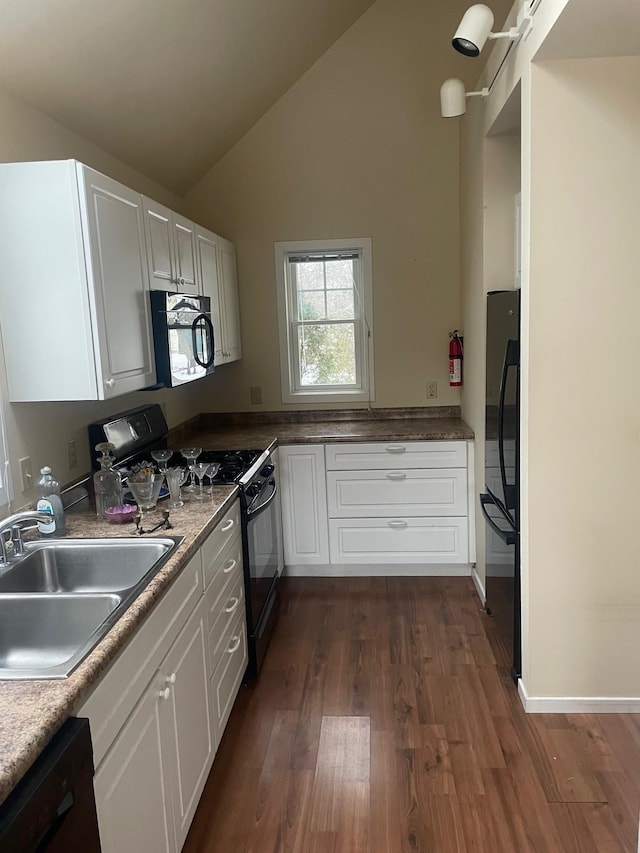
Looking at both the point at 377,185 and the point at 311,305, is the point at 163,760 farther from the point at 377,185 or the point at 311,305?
the point at 377,185

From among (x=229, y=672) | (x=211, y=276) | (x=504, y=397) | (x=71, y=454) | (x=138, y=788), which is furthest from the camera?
(x=211, y=276)

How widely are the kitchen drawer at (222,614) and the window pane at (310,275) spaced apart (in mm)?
2224

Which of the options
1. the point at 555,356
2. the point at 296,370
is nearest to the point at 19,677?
the point at 555,356

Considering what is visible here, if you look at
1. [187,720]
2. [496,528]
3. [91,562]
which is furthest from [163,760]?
[496,528]

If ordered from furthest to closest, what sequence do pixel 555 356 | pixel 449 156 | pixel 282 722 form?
pixel 449 156 → pixel 282 722 → pixel 555 356

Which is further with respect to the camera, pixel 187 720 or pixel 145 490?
pixel 145 490

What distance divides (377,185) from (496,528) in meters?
2.36

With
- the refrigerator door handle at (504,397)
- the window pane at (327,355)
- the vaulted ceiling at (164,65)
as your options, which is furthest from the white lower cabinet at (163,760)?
the window pane at (327,355)

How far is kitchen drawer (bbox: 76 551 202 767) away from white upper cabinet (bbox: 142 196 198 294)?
1.32 meters

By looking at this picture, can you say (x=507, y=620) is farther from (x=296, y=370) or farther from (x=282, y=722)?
(x=296, y=370)

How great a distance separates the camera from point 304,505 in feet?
12.5

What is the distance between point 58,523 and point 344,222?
9.21 feet

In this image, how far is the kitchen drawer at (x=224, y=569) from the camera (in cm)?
221

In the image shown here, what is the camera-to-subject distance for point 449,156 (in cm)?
399
